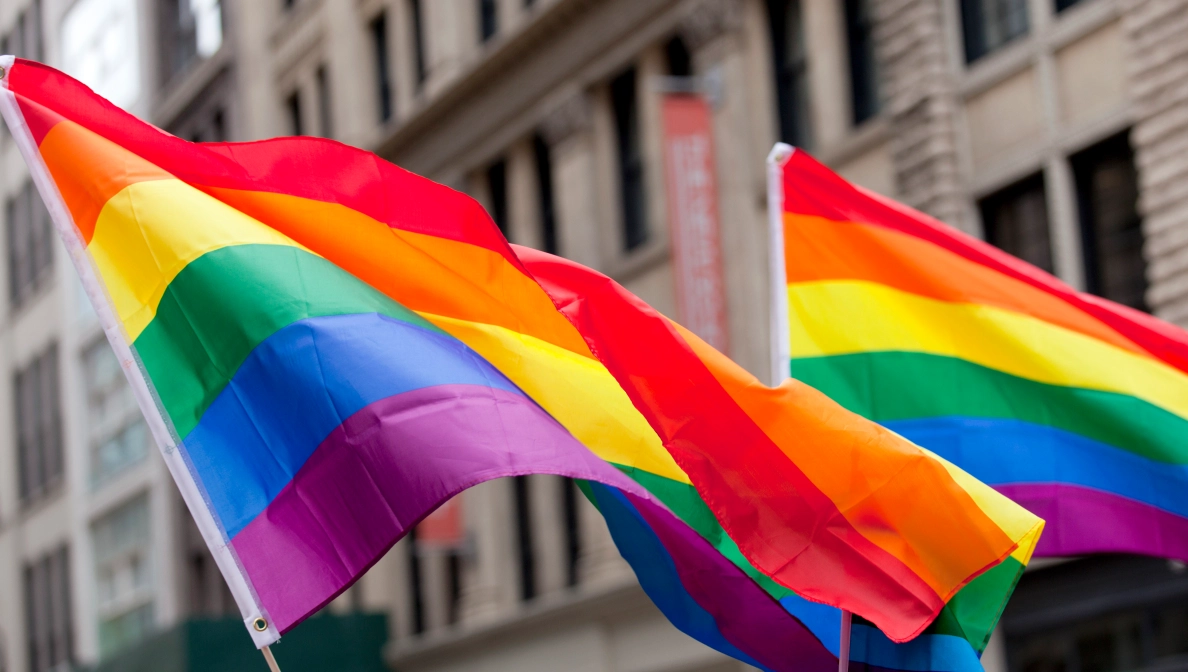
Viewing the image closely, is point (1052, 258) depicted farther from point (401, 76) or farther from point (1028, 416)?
point (401, 76)

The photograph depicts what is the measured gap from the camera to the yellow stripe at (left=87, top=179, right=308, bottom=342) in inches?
231

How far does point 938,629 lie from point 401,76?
84.5ft

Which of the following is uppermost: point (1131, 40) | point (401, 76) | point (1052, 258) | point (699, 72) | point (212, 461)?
point (401, 76)

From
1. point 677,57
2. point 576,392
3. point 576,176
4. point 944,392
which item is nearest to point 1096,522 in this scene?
point 944,392

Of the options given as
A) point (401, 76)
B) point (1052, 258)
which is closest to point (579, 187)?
point (401, 76)

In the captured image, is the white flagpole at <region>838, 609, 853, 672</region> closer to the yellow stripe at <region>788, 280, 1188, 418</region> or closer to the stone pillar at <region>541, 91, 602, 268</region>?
the yellow stripe at <region>788, 280, 1188, 418</region>

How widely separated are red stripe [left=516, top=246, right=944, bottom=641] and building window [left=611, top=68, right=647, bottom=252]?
62.6 ft

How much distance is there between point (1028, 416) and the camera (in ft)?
24.2

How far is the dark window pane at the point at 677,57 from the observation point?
77.7 feet

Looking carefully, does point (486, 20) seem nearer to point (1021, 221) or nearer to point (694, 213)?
point (694, 213)

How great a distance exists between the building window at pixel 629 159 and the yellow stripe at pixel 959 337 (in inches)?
676

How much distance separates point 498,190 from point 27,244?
2291 cm

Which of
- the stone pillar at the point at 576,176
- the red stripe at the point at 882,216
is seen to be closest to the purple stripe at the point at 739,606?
the red stripe at the point at 882,216

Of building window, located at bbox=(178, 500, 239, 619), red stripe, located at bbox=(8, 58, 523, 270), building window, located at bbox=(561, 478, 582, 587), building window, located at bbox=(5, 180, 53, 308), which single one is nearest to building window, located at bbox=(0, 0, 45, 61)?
building window, located at bbox=(5, 180, 53, 308)
